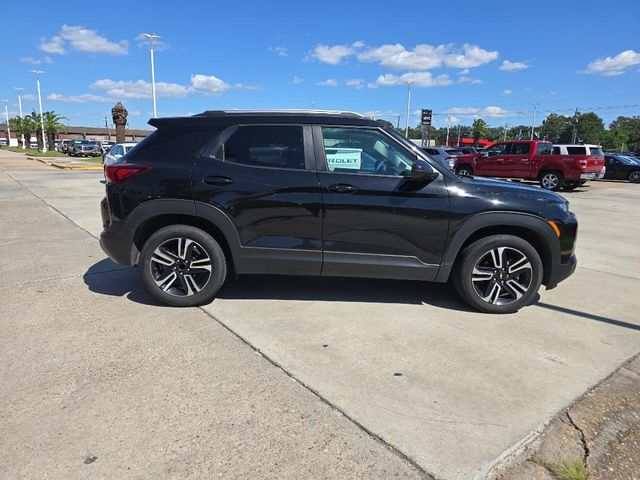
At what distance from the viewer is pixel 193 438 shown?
249 cm

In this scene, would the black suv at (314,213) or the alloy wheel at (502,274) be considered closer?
the black suv at (314,213)

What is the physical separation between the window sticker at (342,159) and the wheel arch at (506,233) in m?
1.07

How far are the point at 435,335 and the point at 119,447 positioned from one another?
246cm

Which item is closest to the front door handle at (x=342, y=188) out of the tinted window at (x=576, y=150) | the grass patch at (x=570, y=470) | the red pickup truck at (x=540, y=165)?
the grass patch at (x=570, y=470)

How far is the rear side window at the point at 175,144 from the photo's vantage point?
4238 millimetres

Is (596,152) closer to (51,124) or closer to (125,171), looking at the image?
(125,171)

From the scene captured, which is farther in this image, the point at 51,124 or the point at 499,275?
the point at 51,124

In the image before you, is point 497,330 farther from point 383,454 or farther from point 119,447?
point 119,447

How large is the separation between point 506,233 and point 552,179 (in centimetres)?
1606

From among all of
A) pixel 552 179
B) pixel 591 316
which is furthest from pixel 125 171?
pixel 552 179

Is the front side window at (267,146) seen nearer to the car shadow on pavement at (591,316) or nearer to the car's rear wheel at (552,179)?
the car shadow on pavement at (591,316)

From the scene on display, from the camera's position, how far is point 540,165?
18.5 metres

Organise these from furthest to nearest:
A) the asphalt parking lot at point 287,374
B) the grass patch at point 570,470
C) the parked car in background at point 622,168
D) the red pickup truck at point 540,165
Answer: the parked car in background at point 622,168
the red pickup truck at point 540,165
the asphalt parking lot at point 287,374
the grass patch at point 570,470

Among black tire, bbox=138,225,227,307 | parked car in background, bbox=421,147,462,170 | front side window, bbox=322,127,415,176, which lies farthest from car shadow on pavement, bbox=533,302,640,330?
black tire, bbox=138,225,227,307
